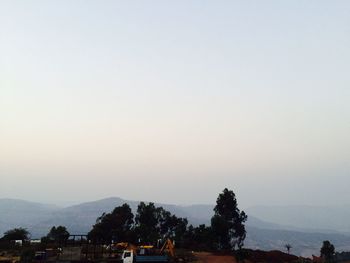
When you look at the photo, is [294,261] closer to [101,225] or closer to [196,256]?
[196,256]

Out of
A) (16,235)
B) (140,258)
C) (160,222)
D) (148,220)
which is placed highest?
(148,220)

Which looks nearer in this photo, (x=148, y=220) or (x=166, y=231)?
(x=148, y=220)

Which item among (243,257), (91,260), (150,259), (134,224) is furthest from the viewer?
(134,224)

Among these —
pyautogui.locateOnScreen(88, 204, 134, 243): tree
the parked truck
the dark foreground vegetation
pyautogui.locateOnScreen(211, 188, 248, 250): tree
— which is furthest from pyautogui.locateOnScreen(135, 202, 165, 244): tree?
the parked truck

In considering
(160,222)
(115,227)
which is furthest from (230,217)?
(115,227)

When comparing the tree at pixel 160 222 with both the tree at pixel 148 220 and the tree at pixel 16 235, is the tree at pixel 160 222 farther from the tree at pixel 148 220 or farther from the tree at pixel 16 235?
the tree at pixel 16 235

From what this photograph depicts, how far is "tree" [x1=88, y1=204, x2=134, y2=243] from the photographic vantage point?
65.0 meters

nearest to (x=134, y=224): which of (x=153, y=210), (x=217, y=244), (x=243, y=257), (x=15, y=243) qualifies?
(x=153, y=210)

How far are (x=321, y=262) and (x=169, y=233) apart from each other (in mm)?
27059

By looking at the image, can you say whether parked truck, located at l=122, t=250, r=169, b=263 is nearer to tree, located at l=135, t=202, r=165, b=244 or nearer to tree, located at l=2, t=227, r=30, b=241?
tree, located at l=135, t=202, r=165, b=244

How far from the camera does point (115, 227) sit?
68.2 m

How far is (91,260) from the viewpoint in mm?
40875

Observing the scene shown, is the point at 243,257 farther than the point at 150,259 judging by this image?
Yes

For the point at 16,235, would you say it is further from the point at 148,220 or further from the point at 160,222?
the point at 160,222
